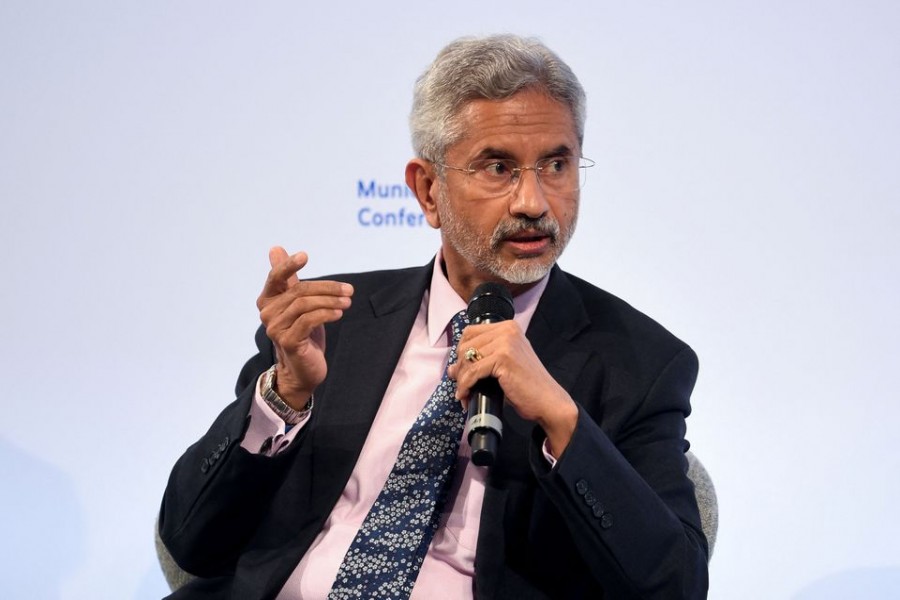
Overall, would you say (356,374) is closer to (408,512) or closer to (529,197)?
(408,512)

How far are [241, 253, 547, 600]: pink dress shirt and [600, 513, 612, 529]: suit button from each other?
0.34 m

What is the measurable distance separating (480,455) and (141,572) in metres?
2.16

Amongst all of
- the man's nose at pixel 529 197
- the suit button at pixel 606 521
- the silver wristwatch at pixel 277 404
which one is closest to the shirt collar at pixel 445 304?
the man's nose at pixel 529 197

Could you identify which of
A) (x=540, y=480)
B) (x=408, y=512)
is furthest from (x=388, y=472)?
(x=540, y=480)

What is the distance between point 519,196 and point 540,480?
0.62m

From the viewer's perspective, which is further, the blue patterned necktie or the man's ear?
the man's ear

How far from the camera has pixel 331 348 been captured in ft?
8.29

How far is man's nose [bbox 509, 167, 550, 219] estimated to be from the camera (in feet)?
7.51

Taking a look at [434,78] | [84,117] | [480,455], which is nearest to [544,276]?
[434,78]

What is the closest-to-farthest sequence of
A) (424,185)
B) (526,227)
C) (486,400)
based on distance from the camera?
1. (486,400)
2. (526,227)
3. (424,185)

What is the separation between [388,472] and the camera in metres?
2.33

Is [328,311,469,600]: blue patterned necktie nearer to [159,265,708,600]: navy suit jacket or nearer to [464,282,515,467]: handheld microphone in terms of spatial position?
[159,265,708,600]: navy suit jacket

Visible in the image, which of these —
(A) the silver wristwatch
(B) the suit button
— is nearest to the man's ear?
(A) the silver wristwatch

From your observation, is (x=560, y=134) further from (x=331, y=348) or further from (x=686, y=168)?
(x=686, y=168)
